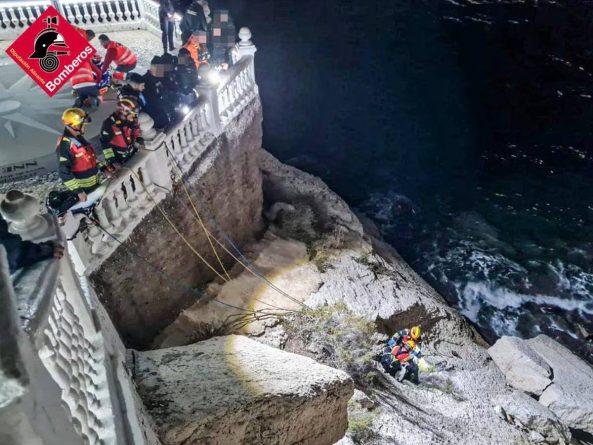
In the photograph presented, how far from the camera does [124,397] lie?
416 centimetres

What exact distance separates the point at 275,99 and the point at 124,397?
68.0ft

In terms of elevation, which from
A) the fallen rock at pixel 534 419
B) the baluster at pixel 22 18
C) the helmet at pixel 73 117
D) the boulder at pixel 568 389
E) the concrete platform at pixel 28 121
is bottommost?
the boulder at pixel 568 389

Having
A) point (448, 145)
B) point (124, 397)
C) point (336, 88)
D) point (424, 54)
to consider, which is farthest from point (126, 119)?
point (424, 54)

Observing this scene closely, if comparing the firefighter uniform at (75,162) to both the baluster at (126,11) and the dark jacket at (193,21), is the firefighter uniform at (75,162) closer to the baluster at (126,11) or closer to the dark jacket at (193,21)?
the dark jacket at (193,21)

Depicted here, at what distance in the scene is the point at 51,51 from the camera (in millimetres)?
8055

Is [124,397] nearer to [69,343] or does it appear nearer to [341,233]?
[69,343]

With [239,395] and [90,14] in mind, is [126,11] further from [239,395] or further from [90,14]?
[239,395]

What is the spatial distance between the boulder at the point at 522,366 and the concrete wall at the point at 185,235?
6.52 meters

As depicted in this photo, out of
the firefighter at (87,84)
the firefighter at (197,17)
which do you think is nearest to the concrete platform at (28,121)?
the firefighter at (87,84)

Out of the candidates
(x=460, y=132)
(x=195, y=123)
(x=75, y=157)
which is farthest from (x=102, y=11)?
(x=460, y=132)

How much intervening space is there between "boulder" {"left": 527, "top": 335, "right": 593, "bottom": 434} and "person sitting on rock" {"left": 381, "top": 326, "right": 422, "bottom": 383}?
3.35 metres

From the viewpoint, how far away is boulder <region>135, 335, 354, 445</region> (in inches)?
201

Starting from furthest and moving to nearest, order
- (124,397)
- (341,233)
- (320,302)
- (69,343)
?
(341,233) < (320,302) < (124,397) < (69,343)

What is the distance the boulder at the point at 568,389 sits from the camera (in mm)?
10000
